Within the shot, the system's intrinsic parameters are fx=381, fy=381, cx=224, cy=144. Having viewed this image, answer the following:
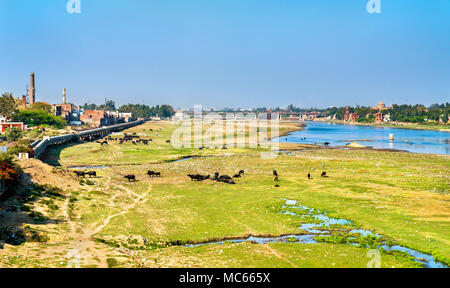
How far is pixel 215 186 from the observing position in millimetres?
43781

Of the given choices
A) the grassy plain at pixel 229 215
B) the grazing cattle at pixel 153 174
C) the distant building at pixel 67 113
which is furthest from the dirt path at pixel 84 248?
the distant building at pixel 67 113

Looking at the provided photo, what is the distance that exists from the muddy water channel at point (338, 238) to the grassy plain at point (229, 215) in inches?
30.8

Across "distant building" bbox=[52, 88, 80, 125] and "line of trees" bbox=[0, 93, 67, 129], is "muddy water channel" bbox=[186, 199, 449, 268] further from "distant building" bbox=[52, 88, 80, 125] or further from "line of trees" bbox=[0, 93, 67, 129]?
"distant building" bbox=[52, 88, 80, 125]

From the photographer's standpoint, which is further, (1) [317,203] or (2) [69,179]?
(2) [69,179]

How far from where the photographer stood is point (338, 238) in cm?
Result: 2489

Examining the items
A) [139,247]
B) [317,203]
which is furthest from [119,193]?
[317,203]

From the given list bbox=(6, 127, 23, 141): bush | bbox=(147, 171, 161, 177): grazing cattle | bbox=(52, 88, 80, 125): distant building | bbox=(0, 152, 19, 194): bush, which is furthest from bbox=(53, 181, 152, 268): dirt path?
bbox=(52, 88, 80, 125): distant building

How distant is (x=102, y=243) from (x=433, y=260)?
19.3 meters

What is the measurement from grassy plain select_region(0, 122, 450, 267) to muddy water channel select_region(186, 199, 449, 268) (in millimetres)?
783

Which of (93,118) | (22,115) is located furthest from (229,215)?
(93,118)

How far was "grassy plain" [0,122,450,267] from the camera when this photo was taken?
20.9 meters

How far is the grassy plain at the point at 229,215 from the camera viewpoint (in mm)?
20922

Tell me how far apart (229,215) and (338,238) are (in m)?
9.45
